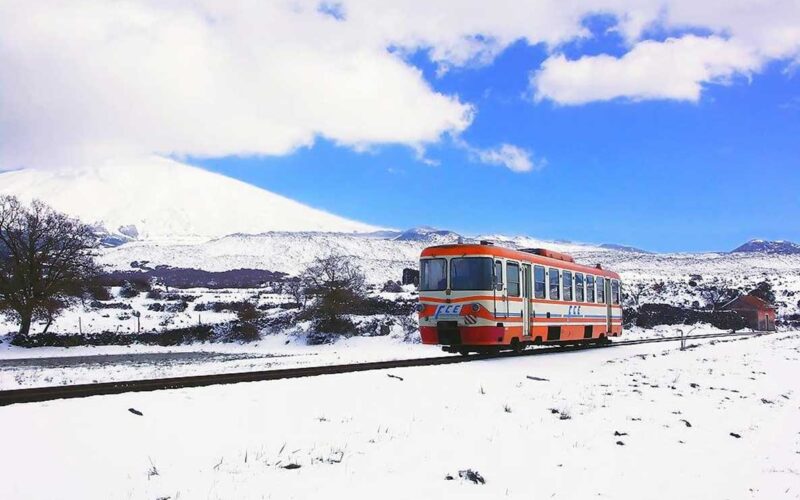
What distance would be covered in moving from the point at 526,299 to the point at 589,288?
6.50m

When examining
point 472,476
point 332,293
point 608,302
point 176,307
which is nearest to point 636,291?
point 332,293

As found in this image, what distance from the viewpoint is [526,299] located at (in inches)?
810

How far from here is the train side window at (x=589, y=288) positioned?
84.5ft

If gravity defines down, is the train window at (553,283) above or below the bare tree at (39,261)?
below

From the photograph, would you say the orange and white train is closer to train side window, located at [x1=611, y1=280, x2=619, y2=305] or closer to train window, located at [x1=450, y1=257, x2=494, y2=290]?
train window, located at [x1=450, y1=257, x2=494, y2=290]

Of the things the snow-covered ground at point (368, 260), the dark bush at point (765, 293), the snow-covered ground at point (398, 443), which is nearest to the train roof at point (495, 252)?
the snow-covered ground at point (398, 443)

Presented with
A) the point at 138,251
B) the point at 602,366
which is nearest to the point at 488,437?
the point at 602,366

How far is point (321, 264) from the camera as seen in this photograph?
183 ft

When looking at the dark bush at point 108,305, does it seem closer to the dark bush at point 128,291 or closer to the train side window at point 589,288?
the dark bush at point 128,291

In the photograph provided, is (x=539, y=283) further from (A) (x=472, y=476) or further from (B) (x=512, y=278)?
(A) (x=472, y=476)

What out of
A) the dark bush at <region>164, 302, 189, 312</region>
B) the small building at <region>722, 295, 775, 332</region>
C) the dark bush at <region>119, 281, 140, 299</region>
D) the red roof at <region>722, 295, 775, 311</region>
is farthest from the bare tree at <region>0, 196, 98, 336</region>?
the red roof at <region>722, 295, 775, 311</region>

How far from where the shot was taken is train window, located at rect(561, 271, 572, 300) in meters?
23.4

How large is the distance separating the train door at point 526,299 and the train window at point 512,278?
449 mm

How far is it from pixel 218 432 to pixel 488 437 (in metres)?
A: 3.46
